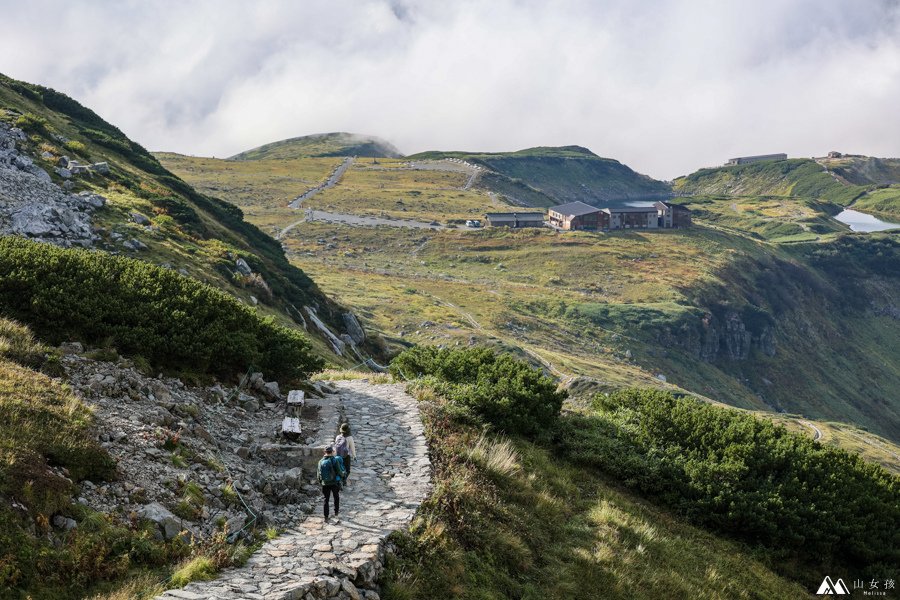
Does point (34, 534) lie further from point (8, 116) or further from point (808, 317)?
point (808, 317)

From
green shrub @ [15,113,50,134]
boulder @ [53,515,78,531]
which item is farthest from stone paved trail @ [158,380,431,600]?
green shrub @ [15,113,50,134]

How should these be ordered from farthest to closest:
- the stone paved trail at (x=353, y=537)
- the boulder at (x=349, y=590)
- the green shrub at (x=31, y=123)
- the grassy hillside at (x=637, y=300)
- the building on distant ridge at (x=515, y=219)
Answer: the building on distant ridge at (x=515, y=219) → the grassy hillside at (x=637, y=300) → the green shrub at (x=31, y=123) → the boulder at (x=349, y=590) → the stone paved trail at (x=353, y=537)

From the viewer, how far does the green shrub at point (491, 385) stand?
18531 mm

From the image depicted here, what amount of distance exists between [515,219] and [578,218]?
1630cm

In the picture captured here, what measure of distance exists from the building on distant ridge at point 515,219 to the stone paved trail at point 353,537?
126 metres

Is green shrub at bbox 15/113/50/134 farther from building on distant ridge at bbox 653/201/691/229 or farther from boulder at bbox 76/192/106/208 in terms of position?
building on distant ridge at bbox 653/201/691/229

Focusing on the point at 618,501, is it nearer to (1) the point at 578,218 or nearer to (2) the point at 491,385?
(2) the point at 491,385

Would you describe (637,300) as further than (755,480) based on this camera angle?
Yes

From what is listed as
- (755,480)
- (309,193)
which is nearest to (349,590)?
(755,480)

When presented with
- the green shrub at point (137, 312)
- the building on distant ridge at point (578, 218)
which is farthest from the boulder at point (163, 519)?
the building on distant ridge at point (578, 218)

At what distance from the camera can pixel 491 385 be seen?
19.4m

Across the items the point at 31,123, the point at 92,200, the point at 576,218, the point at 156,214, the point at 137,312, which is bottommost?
the point at 137,312

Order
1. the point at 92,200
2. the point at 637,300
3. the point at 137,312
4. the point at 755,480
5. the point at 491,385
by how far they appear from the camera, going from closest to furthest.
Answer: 1. the point at 137,312
2. the point at 755,480
3. the point at 491,385
4. the point at 92,200
5. the point at 637,300

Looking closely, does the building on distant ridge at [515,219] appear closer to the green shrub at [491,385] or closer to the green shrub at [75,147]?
the green shrub at [75,147]
